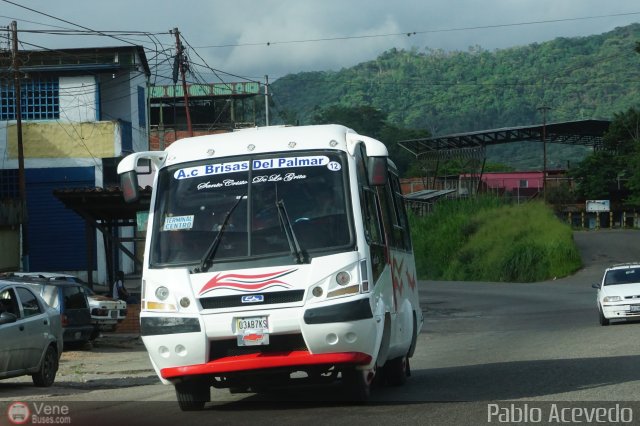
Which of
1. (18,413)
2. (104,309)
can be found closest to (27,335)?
(18,413)

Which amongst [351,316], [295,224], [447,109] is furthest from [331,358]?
[447,109]

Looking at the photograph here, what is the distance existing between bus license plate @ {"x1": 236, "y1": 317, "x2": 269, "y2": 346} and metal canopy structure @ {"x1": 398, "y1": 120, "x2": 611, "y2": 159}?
66869 mm

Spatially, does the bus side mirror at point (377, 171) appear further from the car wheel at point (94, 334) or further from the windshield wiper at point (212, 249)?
the car wheel at point (94, 334)

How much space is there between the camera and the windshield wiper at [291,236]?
1080 cm

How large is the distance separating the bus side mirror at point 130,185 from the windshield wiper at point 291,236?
61.0 inches

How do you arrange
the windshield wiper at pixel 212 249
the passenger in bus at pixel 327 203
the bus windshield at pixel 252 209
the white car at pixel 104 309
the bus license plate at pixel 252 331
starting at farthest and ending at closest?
the white car at pixel 104 309
the passenger in bus at pixel 327 203
the bus windshield at pixel 252 209
the windshield wiper at pixel 212 249
the bus license plate at pixel 252 331

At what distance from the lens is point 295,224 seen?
438 inches

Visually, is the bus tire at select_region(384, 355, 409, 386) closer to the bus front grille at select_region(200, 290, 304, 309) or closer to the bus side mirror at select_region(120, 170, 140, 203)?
the bus front grille at select_region(200, 290, 304, 309)

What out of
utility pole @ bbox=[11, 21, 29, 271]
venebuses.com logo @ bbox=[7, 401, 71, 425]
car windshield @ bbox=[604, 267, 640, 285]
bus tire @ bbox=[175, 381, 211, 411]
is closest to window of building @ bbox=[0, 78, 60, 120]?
utility pole @ bbox=[11, 21, 29, 271]

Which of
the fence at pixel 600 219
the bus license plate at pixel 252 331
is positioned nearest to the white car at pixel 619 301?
the bus license plate at pixel 252 331

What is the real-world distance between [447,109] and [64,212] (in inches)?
5935

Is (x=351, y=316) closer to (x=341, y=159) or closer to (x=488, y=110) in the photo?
(x=341, y=159)

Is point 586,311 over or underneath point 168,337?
underneath

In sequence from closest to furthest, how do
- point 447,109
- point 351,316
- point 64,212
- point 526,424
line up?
point 526,424, point 351,316, point 64,212, point 447,109
